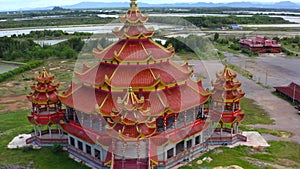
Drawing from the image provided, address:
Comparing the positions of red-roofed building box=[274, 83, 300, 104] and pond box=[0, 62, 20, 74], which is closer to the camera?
red-roofed building box=[274, 83, 300, 104]

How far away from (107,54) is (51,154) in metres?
8.99

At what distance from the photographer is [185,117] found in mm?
23281

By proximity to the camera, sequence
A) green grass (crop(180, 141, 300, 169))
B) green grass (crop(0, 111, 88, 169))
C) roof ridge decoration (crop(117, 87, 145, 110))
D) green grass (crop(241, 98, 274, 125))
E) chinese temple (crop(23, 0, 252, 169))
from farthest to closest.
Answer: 1. green grass (crop(241, 98, 274, 125))
2. green grass (crop(180, 141, 300, 169))
3. green grass (crop(0, 111, 88, 169))
4. chinese temple (crop(23, 0, 252, 169))
5. roof ridge decoration (crop(117, 87, 145, 110))

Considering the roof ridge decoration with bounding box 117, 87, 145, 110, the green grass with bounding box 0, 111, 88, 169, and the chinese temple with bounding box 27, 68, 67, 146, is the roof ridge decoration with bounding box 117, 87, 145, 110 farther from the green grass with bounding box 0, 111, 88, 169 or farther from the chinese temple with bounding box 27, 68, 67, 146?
the chinese temple with bounding box 27, 68, 67, 146

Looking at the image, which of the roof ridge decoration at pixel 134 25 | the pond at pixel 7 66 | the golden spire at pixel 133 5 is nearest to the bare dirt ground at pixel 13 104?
the roof ridge decoration at pixel 134 25

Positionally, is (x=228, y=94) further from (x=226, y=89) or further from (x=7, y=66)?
(x=7, y=66)

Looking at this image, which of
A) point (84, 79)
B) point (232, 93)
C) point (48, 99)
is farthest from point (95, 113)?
point (232, 93)

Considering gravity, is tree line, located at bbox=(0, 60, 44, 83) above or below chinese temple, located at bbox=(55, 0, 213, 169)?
below

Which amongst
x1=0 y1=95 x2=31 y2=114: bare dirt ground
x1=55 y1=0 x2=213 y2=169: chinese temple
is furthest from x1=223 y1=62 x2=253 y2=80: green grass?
x1=0 y1=95 x2=31 y2=114: bare dirt ground

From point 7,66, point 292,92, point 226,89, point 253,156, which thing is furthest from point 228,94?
point 7,66

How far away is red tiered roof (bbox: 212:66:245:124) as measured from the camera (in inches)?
1007

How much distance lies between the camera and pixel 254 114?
117ft

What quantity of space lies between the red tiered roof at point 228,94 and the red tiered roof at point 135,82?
1534 millimetres

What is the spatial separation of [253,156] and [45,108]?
1752 centimetres
